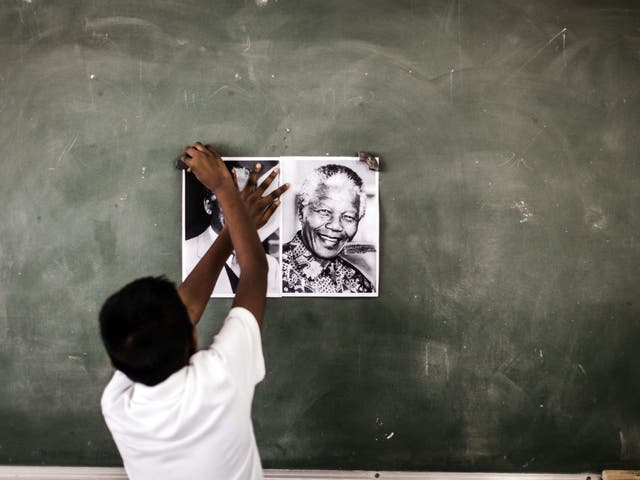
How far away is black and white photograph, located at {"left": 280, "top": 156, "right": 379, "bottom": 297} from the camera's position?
1.62 m

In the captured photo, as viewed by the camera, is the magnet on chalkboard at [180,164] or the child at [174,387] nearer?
the child at [174,387]

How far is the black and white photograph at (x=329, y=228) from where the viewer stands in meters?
1.62

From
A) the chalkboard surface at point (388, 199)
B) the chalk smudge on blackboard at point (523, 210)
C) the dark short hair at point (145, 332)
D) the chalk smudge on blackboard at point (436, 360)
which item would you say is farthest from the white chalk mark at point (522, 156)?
the dark short hair at point (145, 332)

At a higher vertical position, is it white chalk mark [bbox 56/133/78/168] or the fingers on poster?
white chalk mark [bbox 56/133/78/168]

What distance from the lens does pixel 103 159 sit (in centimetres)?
163

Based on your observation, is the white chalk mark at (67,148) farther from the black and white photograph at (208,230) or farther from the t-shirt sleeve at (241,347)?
the t-shirt sleeve at (241,347)

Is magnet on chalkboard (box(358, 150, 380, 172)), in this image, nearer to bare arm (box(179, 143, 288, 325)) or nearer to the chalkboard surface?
the chalkboard surface

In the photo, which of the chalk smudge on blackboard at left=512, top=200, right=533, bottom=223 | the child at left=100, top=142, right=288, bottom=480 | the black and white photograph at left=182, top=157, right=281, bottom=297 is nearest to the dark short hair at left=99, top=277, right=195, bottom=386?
the child at left=100, top=142, right=288, bottom=480

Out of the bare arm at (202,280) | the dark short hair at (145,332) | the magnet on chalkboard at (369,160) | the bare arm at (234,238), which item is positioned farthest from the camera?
the magnet on chalkboard at (369,160)

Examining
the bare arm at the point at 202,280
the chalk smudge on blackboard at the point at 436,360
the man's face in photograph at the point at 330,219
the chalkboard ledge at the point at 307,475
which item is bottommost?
the chalkboard ledge at the point at 307,475

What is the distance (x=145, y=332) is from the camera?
0.92 metres

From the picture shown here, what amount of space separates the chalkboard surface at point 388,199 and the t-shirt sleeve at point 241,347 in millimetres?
557

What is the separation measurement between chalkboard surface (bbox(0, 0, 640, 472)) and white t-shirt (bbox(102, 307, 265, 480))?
0.62 metres

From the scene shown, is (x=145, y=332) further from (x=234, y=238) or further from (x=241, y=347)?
(x=234, y=238)
